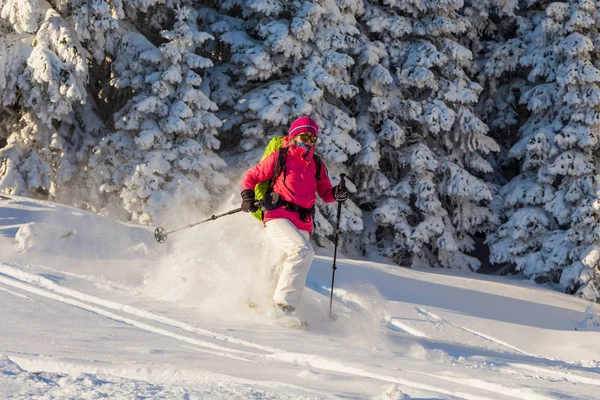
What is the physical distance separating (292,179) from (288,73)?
347 inches

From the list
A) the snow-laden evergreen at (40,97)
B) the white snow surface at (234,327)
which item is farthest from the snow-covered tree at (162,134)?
the white snow surface at (234,327)

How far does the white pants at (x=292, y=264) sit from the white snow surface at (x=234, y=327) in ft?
1.22

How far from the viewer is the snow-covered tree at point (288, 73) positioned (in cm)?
1499

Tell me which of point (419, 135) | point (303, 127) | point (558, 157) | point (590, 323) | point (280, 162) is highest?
point (419, 135)

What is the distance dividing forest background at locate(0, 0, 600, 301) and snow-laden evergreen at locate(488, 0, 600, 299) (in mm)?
51

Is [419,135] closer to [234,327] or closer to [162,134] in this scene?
[162,134]

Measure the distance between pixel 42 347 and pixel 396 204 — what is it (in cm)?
1307

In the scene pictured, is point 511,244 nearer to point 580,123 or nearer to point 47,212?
point 580,123

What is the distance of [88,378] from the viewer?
3.69m

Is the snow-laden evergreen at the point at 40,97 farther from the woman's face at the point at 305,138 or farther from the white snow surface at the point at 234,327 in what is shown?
the woman's face at the point at 305,138

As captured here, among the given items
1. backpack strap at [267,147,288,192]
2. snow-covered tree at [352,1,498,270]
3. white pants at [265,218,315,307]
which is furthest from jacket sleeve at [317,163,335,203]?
snow-covered tree at [352,1,498,270]

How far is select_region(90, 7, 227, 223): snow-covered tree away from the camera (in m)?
14.1

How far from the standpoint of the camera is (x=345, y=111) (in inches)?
677

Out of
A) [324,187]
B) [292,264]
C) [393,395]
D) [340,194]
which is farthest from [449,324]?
[393,395]
